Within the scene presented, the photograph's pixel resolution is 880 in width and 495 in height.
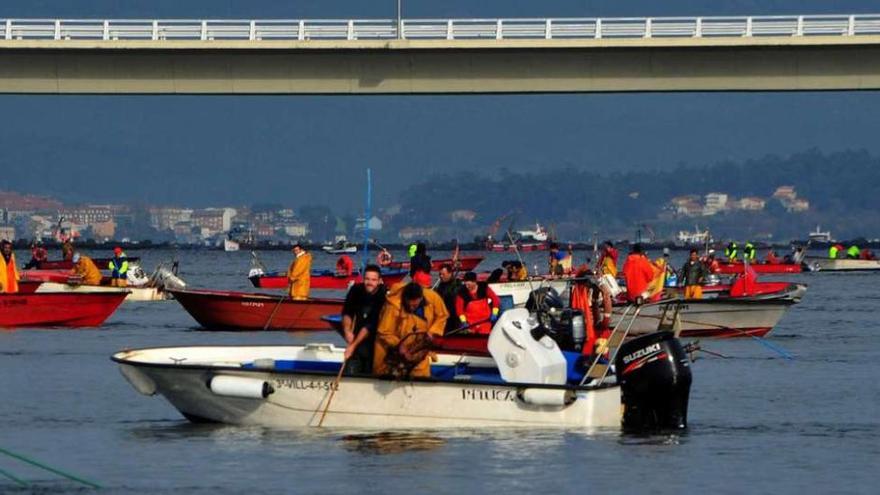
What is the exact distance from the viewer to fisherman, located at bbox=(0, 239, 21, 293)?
38344 millimetres

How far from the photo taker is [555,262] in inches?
1699

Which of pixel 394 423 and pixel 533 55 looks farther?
pixel 533 55

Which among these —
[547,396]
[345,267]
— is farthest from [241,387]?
[345,267]

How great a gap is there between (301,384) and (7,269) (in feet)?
61.4

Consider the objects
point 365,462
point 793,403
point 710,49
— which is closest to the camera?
point 365,462

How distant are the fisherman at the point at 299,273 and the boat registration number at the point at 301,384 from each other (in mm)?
16449

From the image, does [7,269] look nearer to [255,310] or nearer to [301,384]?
[255,310]

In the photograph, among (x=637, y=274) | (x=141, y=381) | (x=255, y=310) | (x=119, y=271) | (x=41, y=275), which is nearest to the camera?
(x=141, y=381)

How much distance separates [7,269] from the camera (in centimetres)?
3922

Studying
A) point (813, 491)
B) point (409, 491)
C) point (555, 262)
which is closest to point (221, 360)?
point (409, 491)

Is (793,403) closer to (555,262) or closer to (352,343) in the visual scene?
(352,343)

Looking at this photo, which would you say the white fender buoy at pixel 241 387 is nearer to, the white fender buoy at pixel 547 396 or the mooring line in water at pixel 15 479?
the white fender buoy at pixel 547 396

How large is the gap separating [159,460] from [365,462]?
2.19 metres

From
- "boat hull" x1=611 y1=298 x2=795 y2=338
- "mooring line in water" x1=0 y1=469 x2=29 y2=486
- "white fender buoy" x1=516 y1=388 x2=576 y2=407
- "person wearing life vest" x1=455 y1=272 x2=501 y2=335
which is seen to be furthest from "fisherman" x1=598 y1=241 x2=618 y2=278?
"mooring line in water" x1=0 y1=469 x2=29 y2=486
